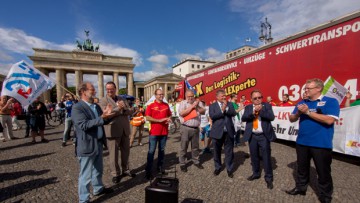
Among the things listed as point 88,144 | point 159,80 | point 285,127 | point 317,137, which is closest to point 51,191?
point 88,144

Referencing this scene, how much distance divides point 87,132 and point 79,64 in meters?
51.6

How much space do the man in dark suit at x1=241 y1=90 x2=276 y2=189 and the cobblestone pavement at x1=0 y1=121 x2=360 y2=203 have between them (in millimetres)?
363

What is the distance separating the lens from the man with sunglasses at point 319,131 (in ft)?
8.94

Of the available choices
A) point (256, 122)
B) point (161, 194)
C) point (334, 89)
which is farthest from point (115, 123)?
point (334, 89)

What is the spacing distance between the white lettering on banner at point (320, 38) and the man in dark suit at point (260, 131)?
2.99 meters

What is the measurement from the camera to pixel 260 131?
145 inches

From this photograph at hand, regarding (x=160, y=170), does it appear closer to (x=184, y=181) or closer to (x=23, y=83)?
(x=184, y=181)

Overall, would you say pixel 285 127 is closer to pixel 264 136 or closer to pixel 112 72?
pixel 264 136

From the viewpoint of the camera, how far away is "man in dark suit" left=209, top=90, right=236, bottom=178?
410 cm

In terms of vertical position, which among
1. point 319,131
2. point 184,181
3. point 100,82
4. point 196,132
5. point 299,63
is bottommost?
point 184,181

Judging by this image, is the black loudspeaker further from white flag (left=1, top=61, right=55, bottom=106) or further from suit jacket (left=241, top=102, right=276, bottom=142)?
white flag (left=1, top=61, right=55, bottom=106)

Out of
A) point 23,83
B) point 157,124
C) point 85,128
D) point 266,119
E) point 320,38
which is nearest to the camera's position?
point 85,128

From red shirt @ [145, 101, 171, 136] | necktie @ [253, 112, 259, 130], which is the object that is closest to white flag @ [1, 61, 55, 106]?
red shirt @ [145, 101, 171, 136]

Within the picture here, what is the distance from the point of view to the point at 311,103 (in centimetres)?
299
